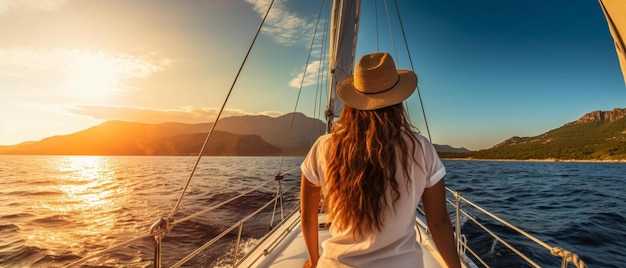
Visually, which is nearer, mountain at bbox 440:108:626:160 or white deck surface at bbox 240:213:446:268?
white deck surface at bbox 240:213:446:268

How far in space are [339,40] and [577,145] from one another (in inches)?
4106

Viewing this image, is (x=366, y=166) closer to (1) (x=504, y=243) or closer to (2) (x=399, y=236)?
(2) (x=399, y=236)

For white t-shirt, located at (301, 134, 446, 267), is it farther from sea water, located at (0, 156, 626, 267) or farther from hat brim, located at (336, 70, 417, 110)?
sea water, located at (0, 156, 626, 267)

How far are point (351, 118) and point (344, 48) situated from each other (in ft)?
16.7

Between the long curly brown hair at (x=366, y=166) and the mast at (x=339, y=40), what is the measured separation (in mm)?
4454

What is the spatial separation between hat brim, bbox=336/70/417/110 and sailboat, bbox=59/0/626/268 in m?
0.62

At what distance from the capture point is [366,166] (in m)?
1.03

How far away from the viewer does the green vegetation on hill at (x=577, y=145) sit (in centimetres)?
6969

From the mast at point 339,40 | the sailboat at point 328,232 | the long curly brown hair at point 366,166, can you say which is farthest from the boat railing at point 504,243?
the mast at point 339,40

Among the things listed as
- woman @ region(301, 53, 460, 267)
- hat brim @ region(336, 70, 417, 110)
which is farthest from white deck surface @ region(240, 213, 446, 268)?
hat brim @ region(336, 70, 417, 110)

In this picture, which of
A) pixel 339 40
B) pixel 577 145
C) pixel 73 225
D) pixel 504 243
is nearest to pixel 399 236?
pixel 504 243

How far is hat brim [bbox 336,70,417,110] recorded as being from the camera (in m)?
1.07

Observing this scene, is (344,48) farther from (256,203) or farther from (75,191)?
(75,191)

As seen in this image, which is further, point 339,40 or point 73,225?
point 73,225
